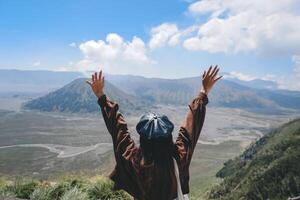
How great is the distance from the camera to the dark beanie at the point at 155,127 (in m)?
3.19

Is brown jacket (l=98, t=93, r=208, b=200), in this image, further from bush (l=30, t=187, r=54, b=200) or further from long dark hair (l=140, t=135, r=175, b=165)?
bush (l=30, t=187, r=54, b=200)

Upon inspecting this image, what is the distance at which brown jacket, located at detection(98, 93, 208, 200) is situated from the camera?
3289mm

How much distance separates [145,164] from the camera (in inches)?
130

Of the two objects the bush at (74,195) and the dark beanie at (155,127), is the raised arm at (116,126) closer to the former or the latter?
the dark beanie at (155,127)

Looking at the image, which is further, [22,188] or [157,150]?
[22,188]

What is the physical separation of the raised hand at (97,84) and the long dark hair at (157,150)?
0.66m

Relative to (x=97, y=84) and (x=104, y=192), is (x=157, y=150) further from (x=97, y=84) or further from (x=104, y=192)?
(x=104, y=192)

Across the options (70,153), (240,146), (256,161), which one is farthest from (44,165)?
(240,146)

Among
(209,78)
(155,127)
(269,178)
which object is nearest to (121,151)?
(155,127)

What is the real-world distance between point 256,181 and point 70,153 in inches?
3221

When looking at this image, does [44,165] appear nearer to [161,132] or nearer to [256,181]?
[256,181]

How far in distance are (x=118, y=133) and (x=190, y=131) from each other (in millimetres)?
631

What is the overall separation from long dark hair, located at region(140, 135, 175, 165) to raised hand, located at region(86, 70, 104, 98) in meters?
0.66

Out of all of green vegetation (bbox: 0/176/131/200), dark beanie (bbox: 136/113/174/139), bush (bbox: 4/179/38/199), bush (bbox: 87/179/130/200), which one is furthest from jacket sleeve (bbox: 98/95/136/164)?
bush (bbox: 4/179/38/199)
